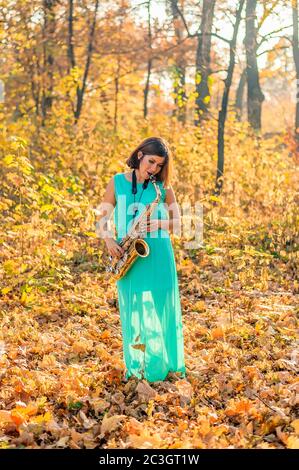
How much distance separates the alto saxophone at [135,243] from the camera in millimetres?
4719

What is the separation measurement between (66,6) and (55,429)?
12282 mm

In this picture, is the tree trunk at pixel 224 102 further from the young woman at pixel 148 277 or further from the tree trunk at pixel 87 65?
the young woman at pixel 148 277

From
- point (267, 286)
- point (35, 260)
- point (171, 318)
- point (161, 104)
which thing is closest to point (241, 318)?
point (267, 286)

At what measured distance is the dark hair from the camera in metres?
4.69

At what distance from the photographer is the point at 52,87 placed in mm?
16016

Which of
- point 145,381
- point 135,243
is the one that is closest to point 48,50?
point 135,243

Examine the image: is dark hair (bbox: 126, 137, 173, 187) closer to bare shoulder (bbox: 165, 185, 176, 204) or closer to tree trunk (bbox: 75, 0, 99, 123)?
bare shoulder (bbox: 165, 185, 176, 204)

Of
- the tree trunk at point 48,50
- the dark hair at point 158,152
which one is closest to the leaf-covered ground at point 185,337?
the dark hair at point 158,152

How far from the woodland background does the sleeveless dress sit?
214mm

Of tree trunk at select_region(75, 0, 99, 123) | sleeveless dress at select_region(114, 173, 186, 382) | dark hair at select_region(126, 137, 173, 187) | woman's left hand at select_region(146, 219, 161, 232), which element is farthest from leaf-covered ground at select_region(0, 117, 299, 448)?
tree trunk at select_region(75, 0, 99, 123)

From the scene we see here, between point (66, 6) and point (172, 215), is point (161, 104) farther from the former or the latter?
point (172, 215)

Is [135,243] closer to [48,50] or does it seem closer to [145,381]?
[145,381]

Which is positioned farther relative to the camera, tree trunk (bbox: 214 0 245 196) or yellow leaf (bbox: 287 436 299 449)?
tree trunk (bbox: 214 0 245 196)

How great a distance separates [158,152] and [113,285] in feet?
11.6
